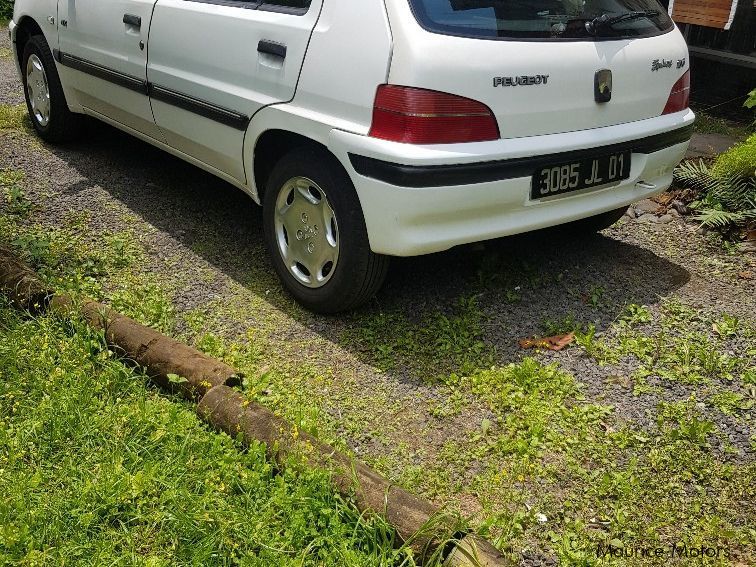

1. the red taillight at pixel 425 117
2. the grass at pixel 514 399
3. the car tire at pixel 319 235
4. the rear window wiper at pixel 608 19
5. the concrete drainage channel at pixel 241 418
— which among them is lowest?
the grass at pixel 514 399

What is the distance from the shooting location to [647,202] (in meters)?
4.96

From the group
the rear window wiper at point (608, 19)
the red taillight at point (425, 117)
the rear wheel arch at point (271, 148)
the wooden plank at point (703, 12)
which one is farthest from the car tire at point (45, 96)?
the wooden plank at point (703, 12)

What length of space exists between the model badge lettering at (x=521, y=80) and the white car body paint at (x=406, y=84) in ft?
0.05

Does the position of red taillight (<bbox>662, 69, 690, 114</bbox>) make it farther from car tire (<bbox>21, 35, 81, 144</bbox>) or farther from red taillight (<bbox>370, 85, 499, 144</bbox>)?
car tire (<bbox>21, 35, 81, 144</bbox>)

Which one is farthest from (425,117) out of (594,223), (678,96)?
(594,223)

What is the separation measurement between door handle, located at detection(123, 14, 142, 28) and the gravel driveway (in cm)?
107

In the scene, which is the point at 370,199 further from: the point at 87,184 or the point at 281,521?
the point at 87,184

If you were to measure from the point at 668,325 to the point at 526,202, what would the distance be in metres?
0.93

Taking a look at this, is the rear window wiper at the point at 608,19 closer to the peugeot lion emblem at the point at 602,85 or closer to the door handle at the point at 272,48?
the peugeot lion emblem at the point at 602,85

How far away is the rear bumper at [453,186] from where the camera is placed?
114 inches

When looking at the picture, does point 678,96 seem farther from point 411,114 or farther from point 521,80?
point 411,114

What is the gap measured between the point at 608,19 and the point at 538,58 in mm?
526

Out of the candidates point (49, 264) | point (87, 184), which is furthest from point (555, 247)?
point (87, 184)

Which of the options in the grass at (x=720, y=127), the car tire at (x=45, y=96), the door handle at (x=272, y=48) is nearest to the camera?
the door handle at (x=272, y=48)
